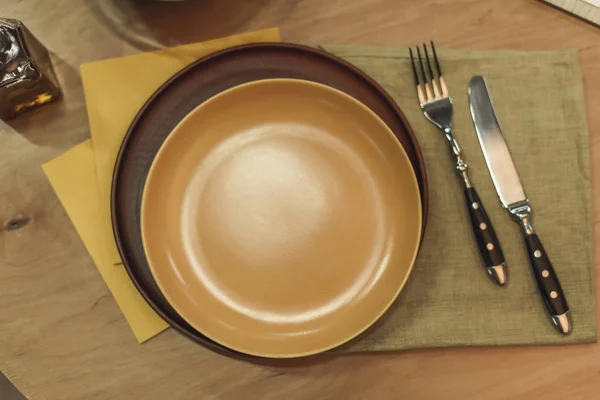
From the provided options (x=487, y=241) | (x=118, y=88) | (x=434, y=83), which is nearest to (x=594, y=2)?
(x=434, y=83)

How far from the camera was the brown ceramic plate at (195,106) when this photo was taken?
0.57 m

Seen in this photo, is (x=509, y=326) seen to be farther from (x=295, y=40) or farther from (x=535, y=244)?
(x=295, y=40)

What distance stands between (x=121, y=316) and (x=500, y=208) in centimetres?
47

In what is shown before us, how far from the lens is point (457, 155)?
0.62 meters

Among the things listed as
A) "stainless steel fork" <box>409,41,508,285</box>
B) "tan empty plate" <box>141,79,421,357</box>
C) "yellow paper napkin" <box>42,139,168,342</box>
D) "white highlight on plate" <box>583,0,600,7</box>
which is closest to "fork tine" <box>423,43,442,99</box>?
"stainless steel fork" <box>409,41,508,285</box>

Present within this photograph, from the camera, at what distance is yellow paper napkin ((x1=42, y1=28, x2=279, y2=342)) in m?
0.59

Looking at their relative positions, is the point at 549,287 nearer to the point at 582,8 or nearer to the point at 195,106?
the point at 582,8

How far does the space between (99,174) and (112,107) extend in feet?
0.27

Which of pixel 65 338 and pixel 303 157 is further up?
pixel 303 157

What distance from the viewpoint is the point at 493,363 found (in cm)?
Result: 61

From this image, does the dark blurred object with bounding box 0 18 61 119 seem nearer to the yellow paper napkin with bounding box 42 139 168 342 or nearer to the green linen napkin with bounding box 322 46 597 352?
the yellow paper napkin with bounding box 42 139 168 342

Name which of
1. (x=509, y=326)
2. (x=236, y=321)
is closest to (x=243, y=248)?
(x=236, y=321)

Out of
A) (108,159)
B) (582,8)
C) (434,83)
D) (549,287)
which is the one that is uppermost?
(582,8)

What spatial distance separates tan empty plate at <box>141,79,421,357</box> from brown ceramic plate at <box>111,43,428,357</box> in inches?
1.0
